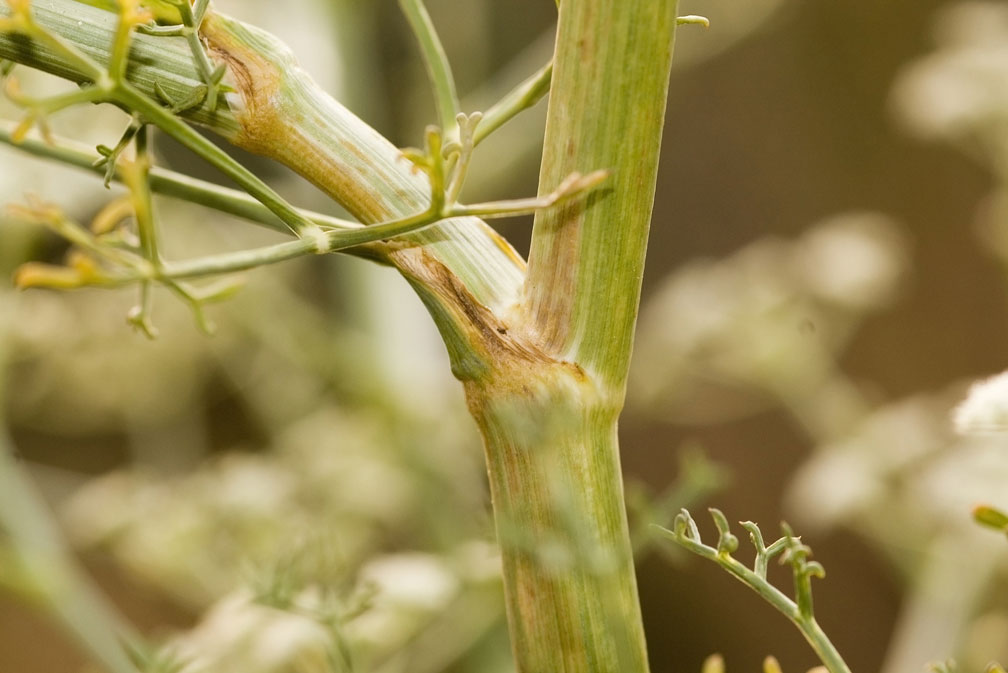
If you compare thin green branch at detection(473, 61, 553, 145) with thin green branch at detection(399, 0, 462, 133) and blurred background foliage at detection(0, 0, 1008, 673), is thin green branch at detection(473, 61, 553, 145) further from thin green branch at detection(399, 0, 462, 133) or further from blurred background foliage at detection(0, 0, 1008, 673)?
blurred background foliage at detection(0, 0, 1008, 673)

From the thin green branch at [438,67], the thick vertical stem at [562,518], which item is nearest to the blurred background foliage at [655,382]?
the thick vertical stem at [562,518]

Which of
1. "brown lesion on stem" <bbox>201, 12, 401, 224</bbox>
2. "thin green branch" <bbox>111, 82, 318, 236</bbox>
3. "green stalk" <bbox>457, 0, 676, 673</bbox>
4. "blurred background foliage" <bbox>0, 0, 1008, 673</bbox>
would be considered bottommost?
"green stalk" <bbox>457, 0, 676, 673</bbox>

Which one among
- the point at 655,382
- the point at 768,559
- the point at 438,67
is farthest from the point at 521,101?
the point at 655,382

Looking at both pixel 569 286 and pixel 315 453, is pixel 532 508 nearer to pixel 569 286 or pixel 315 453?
pixel 569 286

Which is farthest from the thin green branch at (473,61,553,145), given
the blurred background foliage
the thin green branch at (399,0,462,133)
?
the blurred background foliage

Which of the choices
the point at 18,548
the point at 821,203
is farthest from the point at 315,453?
the point at 821,203

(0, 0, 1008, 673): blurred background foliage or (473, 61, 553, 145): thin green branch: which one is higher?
(0, 0, 1008, 673): blurred background foliage

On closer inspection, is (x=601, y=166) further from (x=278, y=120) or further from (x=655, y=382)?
(x=655, y=382)

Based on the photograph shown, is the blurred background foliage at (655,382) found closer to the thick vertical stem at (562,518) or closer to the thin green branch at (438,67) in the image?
the thick vertical stem at (562,518)
